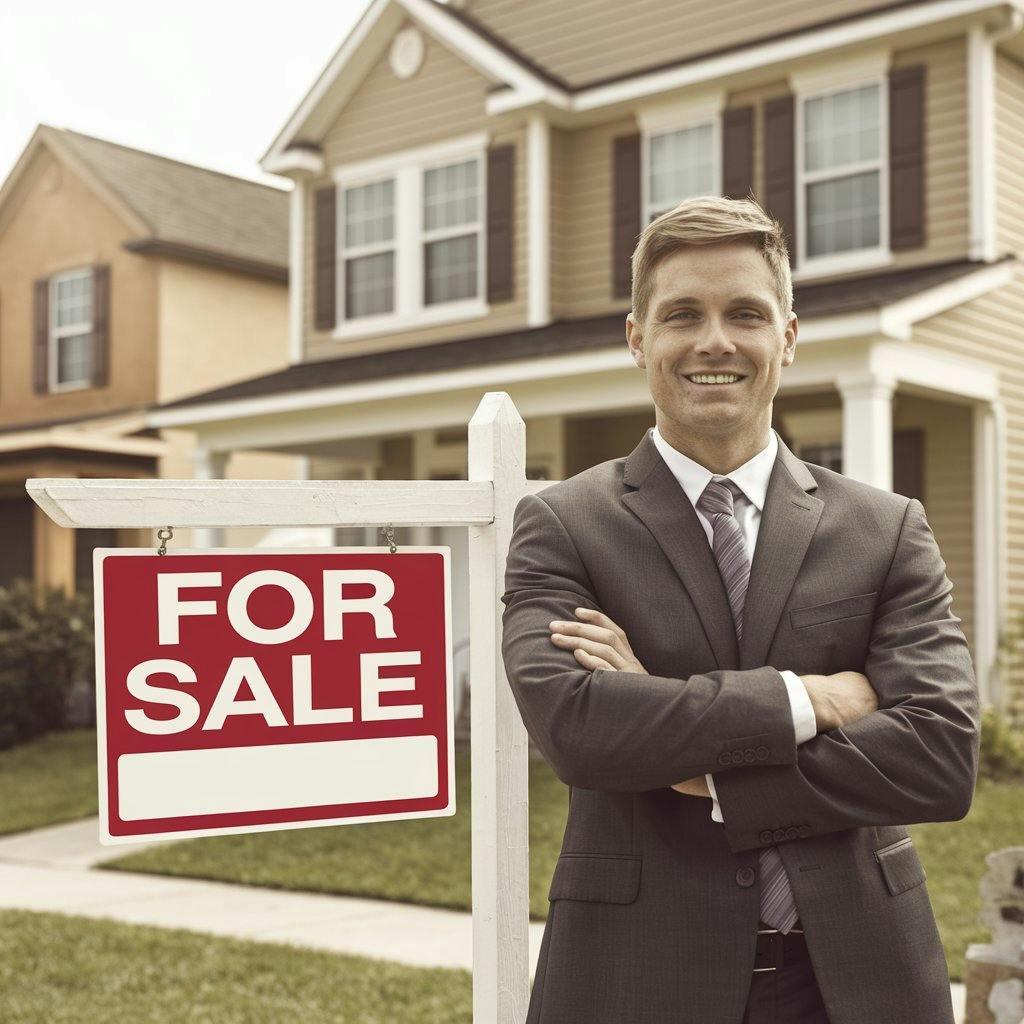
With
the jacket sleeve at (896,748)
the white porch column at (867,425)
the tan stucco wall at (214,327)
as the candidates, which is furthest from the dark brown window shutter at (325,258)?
the jacket sleeve at (896,748)

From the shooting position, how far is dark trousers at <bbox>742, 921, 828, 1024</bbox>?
210 cm

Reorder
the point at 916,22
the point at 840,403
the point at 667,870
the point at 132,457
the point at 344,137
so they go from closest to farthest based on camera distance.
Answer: the point at 667,870, the point at 916,22, the point at 840,403, the point at 344,137, the point at 132,457

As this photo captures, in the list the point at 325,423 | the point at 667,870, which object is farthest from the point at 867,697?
the point at 325,423

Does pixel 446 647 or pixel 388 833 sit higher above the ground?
pixel 446 647

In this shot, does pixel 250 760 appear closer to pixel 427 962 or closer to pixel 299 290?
pixel 427 962

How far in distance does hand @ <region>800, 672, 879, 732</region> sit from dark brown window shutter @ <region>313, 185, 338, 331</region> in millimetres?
13256

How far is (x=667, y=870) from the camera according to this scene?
214 centimetres

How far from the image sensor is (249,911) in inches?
276

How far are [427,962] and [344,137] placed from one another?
10980 mm

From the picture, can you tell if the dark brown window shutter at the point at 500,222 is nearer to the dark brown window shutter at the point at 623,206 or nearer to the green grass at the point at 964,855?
the dark brown window shutter at the point at 623,206

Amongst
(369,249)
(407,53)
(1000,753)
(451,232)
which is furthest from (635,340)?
(407,53)

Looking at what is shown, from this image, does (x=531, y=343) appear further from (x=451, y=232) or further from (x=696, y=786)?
(x=696, y=786)

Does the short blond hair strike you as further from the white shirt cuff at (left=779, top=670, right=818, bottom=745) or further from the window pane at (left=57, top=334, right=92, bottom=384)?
the window pane at (left=57, top=334, right=92, bottom=384)

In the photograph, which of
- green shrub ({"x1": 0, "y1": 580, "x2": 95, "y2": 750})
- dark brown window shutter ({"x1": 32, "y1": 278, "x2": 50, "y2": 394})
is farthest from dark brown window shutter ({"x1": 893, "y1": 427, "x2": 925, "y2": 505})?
dark brown window shutter ({"x1": 32, "y1": 278, "x2": 50, "y2": 394})
